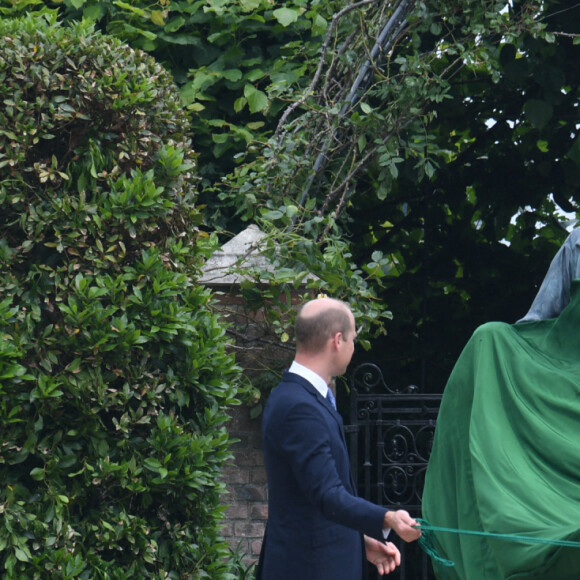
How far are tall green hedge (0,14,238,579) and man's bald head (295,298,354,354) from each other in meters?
0.99

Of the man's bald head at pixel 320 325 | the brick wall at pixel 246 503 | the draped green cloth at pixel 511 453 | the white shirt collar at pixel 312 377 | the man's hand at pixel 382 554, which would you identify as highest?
the man's bald head at pixel 320 325

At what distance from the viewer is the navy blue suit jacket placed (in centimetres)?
276

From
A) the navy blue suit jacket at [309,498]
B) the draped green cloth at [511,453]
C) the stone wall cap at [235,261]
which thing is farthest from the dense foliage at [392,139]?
the navy blue suit jacket at [309,498]

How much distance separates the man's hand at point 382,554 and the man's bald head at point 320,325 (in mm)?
687

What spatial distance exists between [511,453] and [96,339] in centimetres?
162

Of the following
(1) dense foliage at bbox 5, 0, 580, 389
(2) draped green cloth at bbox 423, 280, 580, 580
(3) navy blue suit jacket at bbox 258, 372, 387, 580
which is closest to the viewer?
(3) navy blue suit jacket at bbox 258, 372, 387, 580

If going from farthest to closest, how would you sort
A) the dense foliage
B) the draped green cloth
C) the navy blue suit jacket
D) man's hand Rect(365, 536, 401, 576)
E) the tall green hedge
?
the dense foliage
the tall green hedge
man's hand Rect(365, 536, 401, 576)
the draped green cloth
the navy blue suit jacket

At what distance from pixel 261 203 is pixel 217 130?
119cm

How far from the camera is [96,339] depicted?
3740 mm

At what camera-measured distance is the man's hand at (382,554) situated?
311 cm

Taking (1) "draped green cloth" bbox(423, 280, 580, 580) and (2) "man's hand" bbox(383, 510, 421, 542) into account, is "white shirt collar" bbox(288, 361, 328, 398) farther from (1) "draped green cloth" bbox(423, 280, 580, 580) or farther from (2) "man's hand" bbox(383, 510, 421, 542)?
(1) "draped green cloth" bbox(423, 280, 580, 580)

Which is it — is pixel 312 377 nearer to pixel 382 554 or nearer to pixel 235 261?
pixel 382 554

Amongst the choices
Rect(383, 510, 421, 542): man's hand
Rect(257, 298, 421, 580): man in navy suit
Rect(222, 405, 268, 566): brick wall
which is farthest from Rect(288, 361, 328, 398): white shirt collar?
Rect(222, 405, 268, 566): brick wall

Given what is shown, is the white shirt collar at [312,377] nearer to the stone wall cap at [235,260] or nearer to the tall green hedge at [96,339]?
the tall green hedge at [96,339]
